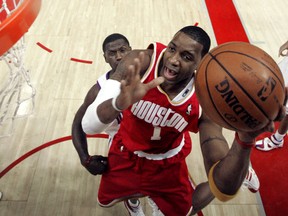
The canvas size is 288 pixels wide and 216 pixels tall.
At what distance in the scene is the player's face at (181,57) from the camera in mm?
1356

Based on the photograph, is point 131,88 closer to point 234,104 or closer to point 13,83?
point 234,104

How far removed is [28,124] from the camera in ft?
8.91

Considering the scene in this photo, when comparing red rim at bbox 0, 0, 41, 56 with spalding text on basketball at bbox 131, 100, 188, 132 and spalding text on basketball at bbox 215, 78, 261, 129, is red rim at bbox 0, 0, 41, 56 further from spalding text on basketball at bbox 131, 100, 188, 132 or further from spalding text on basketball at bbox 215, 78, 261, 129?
spalding text on basketball at bbox 215, 78, 261, 129

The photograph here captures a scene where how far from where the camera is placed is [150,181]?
1703 mm

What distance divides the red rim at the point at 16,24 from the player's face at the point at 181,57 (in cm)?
68

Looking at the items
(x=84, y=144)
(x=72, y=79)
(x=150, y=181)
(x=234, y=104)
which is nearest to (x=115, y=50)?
(x=84, y=144)

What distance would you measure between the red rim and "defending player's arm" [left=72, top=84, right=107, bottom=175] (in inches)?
20.7

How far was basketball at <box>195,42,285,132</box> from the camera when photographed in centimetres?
102

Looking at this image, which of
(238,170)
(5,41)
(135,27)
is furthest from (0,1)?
(135,27)

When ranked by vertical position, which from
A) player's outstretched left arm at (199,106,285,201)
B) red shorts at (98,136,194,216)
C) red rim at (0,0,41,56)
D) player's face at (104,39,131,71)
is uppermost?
red rim at (0,0,41,56)

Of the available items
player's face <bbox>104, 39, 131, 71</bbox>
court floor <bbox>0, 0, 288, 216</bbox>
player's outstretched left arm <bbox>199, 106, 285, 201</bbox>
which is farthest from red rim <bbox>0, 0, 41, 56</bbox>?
court floor <bbox>0, 0, 288, 216</bbox>

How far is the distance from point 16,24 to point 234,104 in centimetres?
101

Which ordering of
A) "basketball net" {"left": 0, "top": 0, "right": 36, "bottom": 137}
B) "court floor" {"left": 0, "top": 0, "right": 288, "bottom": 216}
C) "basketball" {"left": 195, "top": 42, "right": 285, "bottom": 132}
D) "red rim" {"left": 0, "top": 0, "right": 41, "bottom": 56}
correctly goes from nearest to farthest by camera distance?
"basketball" {"left": 195, "top": 42, "right": 285, "bottom": 132}
"red rim" {"left": 0, "top": 0, "right": 41, "bottom": 56}
"basketball net" {"left": 0, "top": 0, "right": 36, "bottom": 137}
"court floor" {"left": 0, "top": 0, "right": 288, "bottom": 216}

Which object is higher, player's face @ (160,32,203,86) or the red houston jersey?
player's face @ (160,32,203,86)
